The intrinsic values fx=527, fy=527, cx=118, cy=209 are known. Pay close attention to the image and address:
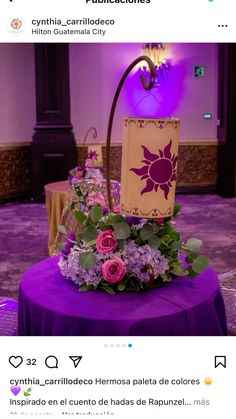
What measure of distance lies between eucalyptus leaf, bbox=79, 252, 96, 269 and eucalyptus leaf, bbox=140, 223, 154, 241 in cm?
18

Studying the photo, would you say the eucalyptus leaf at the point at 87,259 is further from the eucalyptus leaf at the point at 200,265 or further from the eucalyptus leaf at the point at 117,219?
the eucalyptus leaf at the point at 200,265

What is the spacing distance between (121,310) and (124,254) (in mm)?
219

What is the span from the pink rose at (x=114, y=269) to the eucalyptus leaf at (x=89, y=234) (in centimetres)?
14

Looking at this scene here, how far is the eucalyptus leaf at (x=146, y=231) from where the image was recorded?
6.00ft

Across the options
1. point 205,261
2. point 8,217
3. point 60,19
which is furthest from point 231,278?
point 8,217

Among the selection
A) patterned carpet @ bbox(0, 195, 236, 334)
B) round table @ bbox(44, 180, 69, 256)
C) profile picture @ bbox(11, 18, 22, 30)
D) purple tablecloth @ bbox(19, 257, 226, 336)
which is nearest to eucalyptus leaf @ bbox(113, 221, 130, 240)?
purple tablecloth @ bbox(19, 257, 226, 336)

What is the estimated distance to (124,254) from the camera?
1828mm

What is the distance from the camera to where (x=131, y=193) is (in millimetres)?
1774

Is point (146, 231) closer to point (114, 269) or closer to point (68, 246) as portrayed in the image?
point (114, 269)

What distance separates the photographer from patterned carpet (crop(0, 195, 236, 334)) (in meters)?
4.25
